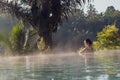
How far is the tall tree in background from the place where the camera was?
18.4 m

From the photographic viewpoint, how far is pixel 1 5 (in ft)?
61.3

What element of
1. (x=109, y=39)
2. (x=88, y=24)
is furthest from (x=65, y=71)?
(x=88, y=24)

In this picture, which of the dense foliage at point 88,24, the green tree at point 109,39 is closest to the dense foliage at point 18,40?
the green tree at point 109,39

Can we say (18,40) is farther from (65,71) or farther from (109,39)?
(65,71)

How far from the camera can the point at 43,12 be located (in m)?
18.5

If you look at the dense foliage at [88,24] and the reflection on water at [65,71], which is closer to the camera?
the reflection on water at [65,71]

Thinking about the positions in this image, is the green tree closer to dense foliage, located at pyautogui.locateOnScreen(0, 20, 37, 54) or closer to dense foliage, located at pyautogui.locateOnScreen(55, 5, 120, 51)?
dense foliage, located at pyautogui.locateOnScreen(0, 20, 37, 54)

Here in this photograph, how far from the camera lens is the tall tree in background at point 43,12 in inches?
725

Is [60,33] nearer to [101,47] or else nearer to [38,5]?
[101,47]

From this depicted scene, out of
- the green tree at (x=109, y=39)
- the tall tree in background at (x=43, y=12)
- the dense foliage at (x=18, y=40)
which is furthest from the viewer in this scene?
the green tree at (x=109, y=39)

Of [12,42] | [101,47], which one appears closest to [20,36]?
[12,42]

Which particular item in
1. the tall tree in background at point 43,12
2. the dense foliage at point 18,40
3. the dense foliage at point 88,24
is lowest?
the dense foliage at point 18,40

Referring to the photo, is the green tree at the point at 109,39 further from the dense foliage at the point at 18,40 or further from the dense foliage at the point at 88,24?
the dense foliage at the point at 88,24

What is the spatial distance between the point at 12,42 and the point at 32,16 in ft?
6.68
